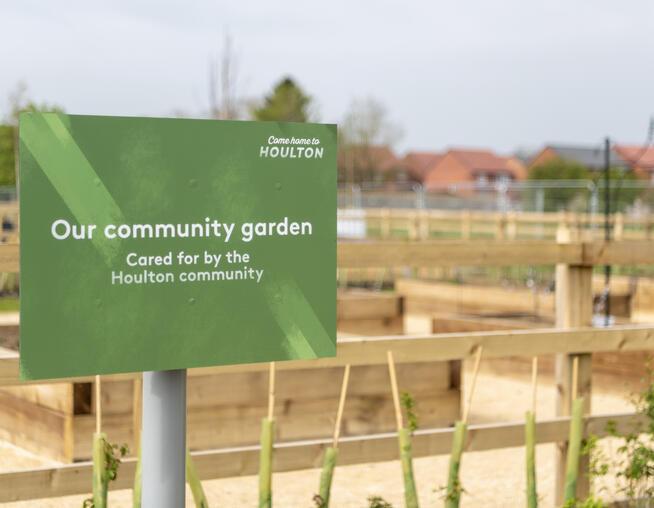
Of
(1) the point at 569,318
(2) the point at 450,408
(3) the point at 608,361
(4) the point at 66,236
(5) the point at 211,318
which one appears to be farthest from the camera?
(3) the point at 608,361

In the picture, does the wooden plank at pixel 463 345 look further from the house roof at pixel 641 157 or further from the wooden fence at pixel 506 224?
the wooden fence at pixel 506 224

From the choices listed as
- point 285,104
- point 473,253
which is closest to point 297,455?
point 473,253

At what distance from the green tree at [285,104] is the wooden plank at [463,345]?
4318cm

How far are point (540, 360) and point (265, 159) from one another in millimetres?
6924

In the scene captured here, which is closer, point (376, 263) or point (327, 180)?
point (327, 180)

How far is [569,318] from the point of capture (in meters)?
4.90

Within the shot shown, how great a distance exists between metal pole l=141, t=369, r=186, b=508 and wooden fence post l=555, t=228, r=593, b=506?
261cm

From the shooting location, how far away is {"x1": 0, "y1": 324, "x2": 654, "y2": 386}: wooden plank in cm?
405

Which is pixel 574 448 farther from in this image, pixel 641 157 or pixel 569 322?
pixel 641 157

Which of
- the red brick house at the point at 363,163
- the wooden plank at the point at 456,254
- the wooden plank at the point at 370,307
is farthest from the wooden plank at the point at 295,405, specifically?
the red brick house at the point at 363,163

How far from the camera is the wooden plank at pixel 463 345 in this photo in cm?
405

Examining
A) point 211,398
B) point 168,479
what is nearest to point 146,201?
point 168,479

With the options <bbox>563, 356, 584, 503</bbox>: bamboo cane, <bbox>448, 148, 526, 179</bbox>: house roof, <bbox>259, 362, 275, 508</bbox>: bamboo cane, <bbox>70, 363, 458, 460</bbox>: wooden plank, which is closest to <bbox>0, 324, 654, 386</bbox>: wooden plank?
<bbox>563, 356, 584, 503</bbox>: bamboo cane

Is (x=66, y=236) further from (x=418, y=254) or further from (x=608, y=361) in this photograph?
(x=608, y=361)
